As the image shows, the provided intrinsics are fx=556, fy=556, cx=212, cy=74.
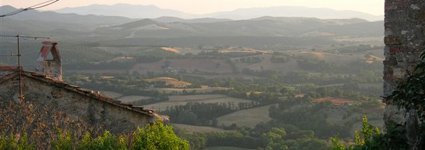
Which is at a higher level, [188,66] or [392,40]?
[392,40]

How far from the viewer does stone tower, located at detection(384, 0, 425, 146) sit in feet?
24.6

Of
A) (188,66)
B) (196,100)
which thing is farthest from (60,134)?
(188,66)

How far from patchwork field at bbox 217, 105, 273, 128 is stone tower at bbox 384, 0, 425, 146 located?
49.3 m

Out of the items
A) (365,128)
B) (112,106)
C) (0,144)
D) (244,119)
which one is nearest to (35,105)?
(112,106)

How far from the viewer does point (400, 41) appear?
7590 millimetres

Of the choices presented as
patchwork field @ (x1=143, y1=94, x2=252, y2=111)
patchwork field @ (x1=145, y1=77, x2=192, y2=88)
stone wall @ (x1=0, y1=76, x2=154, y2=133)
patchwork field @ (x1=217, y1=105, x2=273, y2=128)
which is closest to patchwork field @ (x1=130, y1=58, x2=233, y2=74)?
patchwork field @ (x1=145, y1=77, x2=192, y2=88)

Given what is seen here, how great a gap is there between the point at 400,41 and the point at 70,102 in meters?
6.93

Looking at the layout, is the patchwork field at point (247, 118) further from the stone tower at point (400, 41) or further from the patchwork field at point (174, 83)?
the stone tower at point (400, 41)

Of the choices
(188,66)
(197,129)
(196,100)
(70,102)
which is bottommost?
(197,129)

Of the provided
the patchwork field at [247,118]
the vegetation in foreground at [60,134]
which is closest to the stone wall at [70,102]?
A: the vegetation in foreground at [60,134]

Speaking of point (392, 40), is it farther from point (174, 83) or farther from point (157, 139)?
point (174, 83)

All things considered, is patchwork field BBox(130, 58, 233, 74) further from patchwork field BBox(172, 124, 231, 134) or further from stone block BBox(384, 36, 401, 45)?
stone block BBox(384, 36, 401, 45)

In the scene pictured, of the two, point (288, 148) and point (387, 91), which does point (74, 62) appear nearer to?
point (288, 148)

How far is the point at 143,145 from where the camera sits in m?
9.61
